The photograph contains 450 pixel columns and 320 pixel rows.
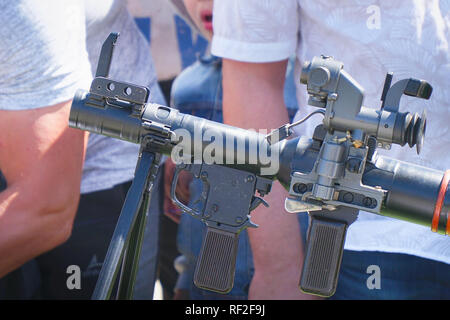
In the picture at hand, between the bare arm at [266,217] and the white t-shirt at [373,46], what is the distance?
0.06 metres

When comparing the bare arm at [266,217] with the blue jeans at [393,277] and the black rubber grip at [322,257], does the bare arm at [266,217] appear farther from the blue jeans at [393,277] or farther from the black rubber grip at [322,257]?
the black rubber grip at [322,257]

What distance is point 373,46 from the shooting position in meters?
1.54

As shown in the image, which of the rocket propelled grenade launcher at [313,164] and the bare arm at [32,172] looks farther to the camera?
the bare arm at [32,172]

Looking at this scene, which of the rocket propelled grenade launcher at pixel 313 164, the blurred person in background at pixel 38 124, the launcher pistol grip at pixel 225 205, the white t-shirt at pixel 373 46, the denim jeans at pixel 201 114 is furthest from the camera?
the denim jeans at pixel 201 114

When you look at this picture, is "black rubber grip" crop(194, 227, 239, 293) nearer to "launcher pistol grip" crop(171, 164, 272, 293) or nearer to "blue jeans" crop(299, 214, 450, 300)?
"launcher pistol grip" crop(171, 164, 272, 293)

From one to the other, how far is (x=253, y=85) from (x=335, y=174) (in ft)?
2.12

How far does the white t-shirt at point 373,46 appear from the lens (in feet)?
4.96

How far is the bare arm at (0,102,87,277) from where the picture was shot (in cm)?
165

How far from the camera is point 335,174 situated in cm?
108

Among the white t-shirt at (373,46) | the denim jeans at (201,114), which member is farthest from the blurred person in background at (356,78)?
the denim jeans at (201,114)

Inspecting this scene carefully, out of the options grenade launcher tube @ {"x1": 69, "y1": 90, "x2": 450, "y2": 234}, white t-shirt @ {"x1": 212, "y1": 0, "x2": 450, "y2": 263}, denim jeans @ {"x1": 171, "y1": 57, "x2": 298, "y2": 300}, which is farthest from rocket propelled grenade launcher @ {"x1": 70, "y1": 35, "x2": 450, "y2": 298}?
denim jeans @ {"x1": 171, "y1": 57, "x2": 298, "y2": 300}

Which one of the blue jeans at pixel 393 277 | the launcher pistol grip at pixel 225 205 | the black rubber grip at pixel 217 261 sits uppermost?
the launcher pistol grip at pixel 225 205

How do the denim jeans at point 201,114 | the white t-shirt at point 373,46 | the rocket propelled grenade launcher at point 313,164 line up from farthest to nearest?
the denim jeans at point 201,114, the white t-shirt at point 373,46, the rocket propelled grenade launcher at point 313,164
